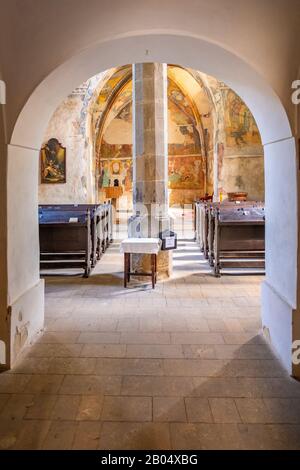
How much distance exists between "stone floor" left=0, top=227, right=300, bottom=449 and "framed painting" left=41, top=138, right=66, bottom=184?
9688 mm

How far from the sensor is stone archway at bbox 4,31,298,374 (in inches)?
142

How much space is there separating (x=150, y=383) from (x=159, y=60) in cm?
320

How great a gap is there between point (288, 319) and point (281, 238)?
2.55ft

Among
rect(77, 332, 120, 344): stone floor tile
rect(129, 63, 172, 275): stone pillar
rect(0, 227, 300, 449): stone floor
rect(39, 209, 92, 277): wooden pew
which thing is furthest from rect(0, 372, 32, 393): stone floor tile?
rect(39, 209, 92, 277): wooden pew

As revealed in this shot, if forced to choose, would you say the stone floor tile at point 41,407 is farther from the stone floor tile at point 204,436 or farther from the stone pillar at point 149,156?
the stone pillar at point 149,156

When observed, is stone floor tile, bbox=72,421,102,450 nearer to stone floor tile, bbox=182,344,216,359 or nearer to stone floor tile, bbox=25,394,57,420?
stone floor tile, bbox=25,394,57,420

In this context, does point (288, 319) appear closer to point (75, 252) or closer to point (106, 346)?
point (106, 346)

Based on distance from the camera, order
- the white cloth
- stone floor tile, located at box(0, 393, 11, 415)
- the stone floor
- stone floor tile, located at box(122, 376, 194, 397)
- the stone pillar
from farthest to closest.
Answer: the stone pillar → the white cloth → stone floor tile, located at box(122, 376, 194, 397) → stone floor tile, located at box(0, 393, 11, 415) → the stone floor

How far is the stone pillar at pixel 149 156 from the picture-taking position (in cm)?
724

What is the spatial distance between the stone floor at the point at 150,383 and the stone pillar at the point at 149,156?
1.90 meters

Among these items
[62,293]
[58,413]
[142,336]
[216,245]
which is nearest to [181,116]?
[216,245]

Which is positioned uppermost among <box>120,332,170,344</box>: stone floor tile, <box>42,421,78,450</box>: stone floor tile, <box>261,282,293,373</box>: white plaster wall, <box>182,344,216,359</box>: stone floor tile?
<box>261,282,293,373</box>: white plaster wall

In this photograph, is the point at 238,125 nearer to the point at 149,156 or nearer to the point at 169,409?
the point at 149,156

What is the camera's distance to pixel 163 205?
24.3 feet
